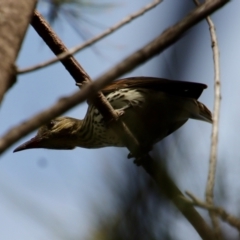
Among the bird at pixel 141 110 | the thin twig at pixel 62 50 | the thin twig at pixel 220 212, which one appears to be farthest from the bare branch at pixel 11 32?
the bird at pixel 141 110

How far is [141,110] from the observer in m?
4.68

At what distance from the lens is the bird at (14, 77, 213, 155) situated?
4.34 metres

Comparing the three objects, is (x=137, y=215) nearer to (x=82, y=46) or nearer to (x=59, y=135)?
(x=82, y=46)

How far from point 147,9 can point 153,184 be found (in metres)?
0.74

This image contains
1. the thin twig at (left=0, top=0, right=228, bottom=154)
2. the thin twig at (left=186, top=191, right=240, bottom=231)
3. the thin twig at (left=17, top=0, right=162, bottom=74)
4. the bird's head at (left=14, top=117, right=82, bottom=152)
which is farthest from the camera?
the bird's head at (left=14, top=117, right=82, bottom=152)

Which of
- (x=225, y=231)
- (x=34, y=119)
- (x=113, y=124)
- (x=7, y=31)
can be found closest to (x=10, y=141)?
(x=34, y=119)

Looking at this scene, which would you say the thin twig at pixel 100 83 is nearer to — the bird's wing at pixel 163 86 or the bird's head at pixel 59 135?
the bird's wing at pixel 163 86

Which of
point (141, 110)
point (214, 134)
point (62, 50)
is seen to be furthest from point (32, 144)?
point (214, 134)

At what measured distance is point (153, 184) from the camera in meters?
1.72

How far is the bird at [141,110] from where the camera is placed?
434 cm

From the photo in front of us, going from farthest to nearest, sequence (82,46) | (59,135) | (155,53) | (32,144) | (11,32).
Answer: (59,135), (32,144), (82,46), (11,32), (155,53)

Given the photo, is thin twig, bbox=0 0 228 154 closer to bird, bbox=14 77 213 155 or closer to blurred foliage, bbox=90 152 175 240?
blurred foliage, bbox=90 152 175 240

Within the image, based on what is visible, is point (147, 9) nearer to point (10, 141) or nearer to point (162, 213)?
point (162, 213)

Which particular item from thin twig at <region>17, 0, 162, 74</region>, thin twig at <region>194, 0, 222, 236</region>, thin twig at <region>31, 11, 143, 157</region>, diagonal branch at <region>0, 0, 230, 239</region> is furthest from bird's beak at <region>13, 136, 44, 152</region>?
diagonal branch at <region>0, 0, 230, 239</region>
